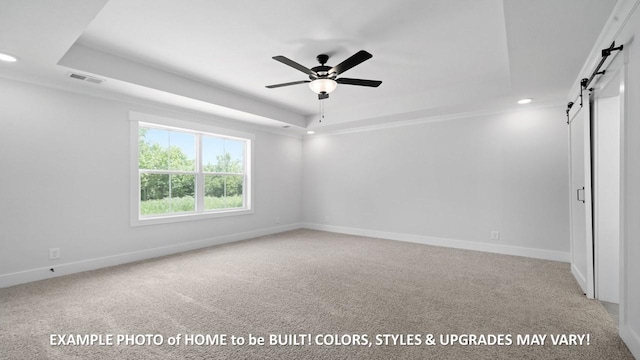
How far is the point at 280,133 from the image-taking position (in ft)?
21.5

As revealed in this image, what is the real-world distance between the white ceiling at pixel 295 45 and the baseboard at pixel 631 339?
2204mm

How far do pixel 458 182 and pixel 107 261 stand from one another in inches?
221

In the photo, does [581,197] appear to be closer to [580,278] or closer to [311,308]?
[580,278]

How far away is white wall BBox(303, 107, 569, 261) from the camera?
431cm

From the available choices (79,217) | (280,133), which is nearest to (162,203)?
(79,217)

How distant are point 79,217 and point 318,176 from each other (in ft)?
14.7

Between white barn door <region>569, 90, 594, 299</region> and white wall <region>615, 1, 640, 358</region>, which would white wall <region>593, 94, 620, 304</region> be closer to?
white barn door <region>569, 90, 594, 299</region>

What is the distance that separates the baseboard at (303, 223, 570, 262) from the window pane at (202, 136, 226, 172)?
281 centimetres

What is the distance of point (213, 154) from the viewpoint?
17.6 ft

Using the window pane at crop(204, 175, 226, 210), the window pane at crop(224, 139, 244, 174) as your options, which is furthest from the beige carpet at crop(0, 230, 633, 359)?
the window pane at crop(224, 139, 244, 174)

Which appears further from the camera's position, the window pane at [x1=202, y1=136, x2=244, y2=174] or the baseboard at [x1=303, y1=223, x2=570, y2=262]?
the window pane at [x1=202, y1=136, x2=244, y2=174]

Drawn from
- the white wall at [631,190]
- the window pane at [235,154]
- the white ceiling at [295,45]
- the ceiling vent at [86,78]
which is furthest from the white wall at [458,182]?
the ceiling vent at [86,78]

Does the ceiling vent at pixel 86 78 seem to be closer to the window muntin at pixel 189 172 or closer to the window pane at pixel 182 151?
the window muntin at pixel 189 172

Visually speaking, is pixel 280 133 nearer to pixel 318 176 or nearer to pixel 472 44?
pixel 318 176
